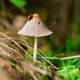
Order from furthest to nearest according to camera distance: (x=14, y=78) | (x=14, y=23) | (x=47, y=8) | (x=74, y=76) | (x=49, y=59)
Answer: (x=47, y=8) → (x=14, y=23) → (x=49, y=59) → (x=74, y=76) → (x=14, y=78)

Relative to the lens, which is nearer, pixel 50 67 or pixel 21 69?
pixel 21 69

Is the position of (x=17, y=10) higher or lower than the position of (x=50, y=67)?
higher

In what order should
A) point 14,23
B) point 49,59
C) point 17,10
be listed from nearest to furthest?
point 49,59 < point 14,23 < point 17,10

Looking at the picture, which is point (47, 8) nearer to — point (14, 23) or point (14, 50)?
point (14, 23)

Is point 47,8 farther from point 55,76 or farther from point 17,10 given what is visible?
point 55,76

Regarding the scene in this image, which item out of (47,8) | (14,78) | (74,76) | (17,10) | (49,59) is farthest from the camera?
(47,8)

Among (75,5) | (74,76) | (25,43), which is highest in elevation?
(75,5)

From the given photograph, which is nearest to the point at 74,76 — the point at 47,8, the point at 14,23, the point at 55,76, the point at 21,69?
the point at 55,76

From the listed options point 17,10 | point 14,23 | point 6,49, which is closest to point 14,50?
point 6,49

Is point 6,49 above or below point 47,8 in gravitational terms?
below
